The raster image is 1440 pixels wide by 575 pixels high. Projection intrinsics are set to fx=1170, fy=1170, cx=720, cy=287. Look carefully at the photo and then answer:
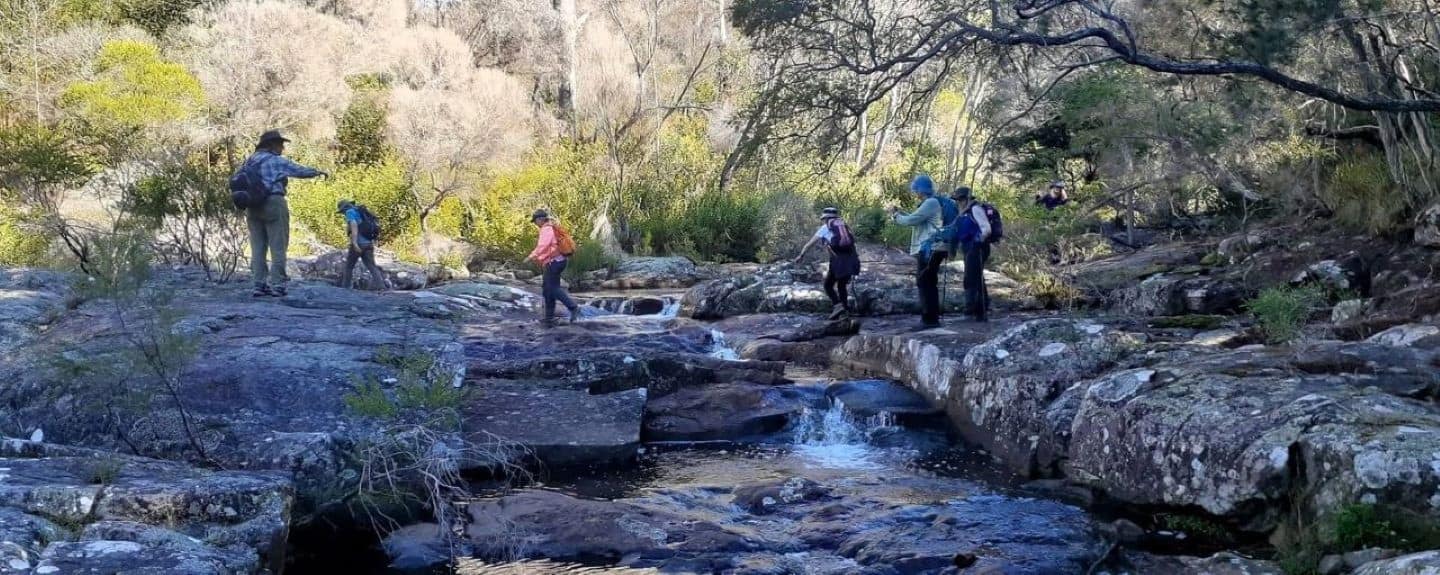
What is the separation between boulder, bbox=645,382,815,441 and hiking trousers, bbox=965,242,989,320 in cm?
286

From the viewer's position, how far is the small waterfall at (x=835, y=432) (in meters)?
9.59

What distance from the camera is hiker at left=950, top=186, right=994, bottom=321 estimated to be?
12039 millimetres

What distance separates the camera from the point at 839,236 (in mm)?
13391

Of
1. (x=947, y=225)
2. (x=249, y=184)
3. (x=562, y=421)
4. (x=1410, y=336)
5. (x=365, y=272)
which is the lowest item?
(x=562, y=421)

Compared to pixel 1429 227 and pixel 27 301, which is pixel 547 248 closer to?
pixel 27 301

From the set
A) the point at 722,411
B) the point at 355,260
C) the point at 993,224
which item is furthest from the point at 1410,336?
the point at 355,260

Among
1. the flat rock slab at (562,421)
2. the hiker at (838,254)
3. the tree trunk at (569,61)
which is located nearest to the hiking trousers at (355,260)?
the hiker at (838,254)

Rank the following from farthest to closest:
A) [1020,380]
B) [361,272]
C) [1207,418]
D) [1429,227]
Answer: [361,272]
[1429,227]
[1020,380]
[1207,418]

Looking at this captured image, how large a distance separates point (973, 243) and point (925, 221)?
58 centimetres

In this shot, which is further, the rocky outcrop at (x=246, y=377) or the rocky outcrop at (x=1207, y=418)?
the rocky outcrop at (x=246, y=377)

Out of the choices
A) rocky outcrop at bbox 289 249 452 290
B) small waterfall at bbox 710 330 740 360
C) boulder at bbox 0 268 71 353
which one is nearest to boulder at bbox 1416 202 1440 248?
small waterfall at bbox 710 330 740 360

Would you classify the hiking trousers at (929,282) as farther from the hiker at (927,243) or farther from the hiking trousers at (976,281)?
the hiking trousers at (976,281)

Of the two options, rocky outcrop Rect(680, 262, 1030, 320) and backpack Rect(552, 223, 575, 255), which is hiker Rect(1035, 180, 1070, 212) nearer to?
rocky outcrop Rect(680, 262, 1030, 320)

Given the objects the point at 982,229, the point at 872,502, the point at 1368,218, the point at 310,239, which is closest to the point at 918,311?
the point at 982,229
